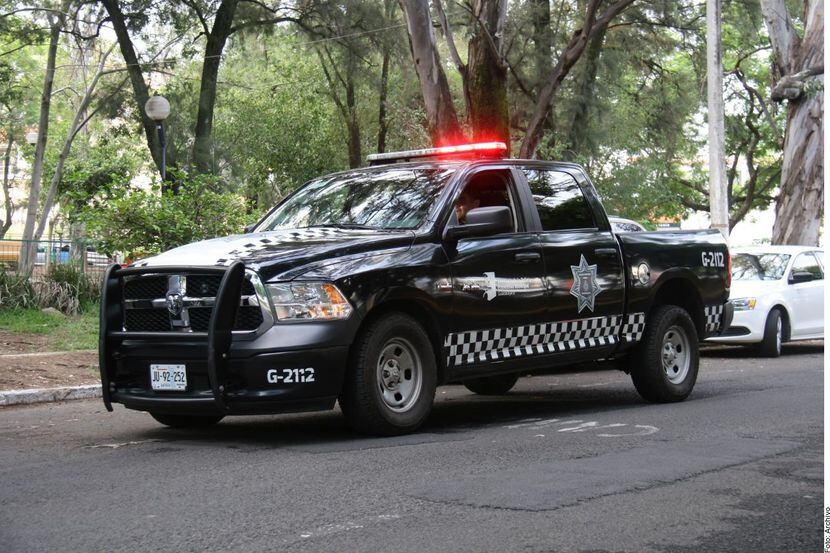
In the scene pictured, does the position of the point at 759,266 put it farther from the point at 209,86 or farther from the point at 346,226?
the point at 209,86

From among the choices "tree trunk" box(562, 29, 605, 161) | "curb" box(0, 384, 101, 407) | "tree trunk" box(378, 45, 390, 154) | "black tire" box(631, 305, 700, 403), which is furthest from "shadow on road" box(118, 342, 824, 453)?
"tree trunk" box(378, 45, 390, 154)

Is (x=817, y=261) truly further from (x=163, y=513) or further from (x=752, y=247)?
(x=163, y=513)

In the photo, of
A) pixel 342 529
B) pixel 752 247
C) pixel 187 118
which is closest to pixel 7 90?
pixel 187 118

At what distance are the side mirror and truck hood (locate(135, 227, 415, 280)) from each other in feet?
1.13

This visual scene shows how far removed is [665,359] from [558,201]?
1957mm

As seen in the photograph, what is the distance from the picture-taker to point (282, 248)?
24.9 ft

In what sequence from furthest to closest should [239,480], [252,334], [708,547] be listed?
[252,334], [239,480], [708,547]

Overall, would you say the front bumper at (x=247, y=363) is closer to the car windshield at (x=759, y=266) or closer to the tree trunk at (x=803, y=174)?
the car windshield at (x=759, y=266)

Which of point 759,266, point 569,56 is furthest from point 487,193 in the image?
point 569,56

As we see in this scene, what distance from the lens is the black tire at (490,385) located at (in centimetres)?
1094

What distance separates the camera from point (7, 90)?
28.8 metres

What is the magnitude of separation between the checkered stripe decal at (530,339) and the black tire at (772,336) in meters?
7.47

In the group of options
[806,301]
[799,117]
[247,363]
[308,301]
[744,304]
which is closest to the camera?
[247,363]

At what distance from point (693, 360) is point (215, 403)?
5.15 m
